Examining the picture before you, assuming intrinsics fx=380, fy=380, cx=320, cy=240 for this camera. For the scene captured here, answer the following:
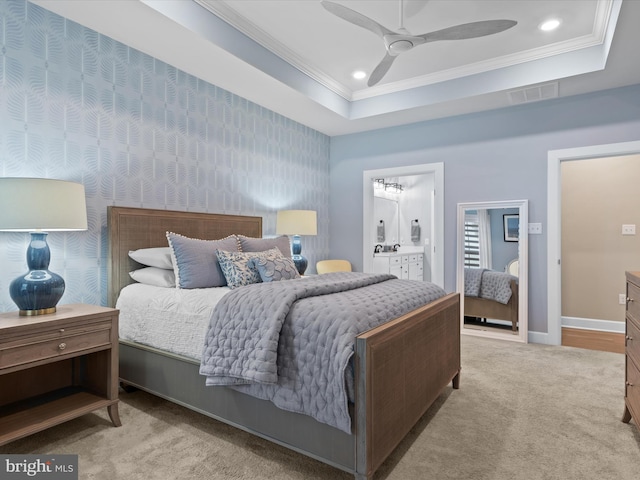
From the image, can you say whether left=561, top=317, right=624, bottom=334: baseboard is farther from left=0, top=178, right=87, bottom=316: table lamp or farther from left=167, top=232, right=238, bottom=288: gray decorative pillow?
left=0, top=178, right=87, bottom=316: table lamp

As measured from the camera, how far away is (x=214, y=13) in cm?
288

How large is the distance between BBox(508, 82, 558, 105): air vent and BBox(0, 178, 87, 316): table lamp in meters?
3.90

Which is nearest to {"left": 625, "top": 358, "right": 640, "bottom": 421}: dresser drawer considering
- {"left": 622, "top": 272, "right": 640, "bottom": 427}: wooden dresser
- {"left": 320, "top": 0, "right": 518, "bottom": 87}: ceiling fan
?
{"left": 622, "top": 272, "right": 640, "bottom": 427}: wooden dresser

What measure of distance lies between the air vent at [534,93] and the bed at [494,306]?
185 cm

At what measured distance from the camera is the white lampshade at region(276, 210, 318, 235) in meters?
4.25

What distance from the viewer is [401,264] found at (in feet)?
19.7

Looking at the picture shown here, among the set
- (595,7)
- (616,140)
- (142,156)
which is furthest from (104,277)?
(616,140)

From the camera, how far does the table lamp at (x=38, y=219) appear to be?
1.93 metres

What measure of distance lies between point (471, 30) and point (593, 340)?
3.61 meters

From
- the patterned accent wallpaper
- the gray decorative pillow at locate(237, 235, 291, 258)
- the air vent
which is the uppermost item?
the air vent

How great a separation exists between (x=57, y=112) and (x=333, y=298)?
2.24m

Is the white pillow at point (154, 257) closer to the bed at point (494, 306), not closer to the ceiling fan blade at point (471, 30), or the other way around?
the ceiling fan blade at point (471, 30)

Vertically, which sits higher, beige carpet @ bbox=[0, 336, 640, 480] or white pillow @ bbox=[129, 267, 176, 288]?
white pillow @ bbox=[129, 267, 176, 288]

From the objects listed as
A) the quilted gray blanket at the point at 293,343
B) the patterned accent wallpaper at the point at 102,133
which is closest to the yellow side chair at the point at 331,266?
the patterned accent wallpaper at the point at 102,133
